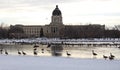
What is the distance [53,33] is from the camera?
522 ft

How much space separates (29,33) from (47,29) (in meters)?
22.1

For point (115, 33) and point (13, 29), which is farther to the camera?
point (13, 29)

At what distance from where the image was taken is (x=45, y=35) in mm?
164875

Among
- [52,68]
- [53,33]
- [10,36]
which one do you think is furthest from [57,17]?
[52,68]

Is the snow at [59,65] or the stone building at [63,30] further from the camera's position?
the stone building at [63,30]

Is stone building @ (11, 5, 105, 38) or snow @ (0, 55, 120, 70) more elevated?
stone building @ (11, 5, 105, 38)

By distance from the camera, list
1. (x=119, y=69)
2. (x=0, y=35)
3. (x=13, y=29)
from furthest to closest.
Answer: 1. (x=13, y=29)
2. (x=0, y=35)
3. (x=119, y=69)

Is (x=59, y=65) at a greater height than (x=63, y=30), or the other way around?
(x=63, y=30)

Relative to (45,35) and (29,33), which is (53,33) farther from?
(29,33)

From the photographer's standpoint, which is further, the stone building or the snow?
the stone building

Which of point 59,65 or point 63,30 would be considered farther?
point 63,30

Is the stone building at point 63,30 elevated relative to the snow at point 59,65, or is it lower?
elevated

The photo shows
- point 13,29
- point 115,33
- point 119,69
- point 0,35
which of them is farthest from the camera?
point 13,29

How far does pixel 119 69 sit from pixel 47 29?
140481mm
